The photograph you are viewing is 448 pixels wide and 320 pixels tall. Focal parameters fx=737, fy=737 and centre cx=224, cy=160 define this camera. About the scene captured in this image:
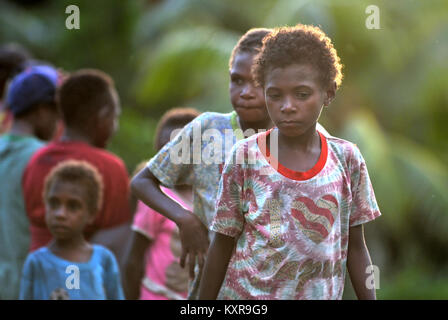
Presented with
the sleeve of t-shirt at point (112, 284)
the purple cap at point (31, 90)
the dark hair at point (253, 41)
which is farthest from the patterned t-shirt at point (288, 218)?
the purple cap at point (31, 90)

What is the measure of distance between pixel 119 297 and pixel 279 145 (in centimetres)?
179

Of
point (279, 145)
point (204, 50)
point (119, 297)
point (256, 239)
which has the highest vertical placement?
point (204, 50)

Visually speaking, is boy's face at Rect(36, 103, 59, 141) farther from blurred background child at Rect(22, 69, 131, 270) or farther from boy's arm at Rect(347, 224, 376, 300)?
boy's arm at Rect(347, 224, 376, 300)

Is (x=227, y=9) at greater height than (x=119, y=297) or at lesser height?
greater

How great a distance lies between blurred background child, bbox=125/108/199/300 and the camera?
154 inches

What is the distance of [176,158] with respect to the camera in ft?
9.98

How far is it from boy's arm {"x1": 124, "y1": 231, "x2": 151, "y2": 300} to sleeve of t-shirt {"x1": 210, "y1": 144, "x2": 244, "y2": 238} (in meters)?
1.62

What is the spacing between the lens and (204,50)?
9.89m

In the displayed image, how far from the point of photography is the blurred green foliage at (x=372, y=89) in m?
9.59

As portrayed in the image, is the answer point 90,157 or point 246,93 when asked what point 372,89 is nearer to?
point 90,157

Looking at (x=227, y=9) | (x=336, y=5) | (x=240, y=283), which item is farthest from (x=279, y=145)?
(x=227, y=9)
